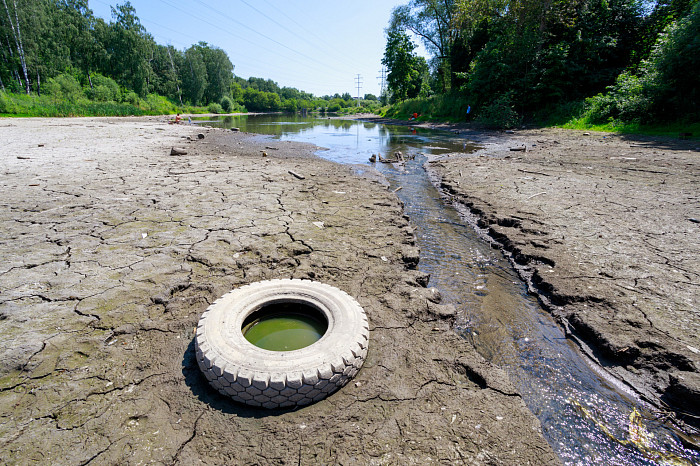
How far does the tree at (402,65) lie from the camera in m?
39.8

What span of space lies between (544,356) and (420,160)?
949 cm

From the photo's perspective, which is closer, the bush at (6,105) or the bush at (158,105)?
the bush at (6,105)

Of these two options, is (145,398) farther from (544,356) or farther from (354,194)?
(354,194)

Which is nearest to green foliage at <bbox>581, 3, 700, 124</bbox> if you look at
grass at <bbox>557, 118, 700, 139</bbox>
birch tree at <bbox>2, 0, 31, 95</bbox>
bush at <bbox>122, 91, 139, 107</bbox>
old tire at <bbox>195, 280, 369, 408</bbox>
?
grass at <bbox>557, 118, 700, 139</bbox>

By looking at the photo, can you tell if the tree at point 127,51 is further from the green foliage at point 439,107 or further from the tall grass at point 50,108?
the green foliage at point 439,107

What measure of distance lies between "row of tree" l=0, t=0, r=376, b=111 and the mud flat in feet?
148

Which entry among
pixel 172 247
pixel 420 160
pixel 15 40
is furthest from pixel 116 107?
pixel 172 247

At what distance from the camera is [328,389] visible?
1.93m

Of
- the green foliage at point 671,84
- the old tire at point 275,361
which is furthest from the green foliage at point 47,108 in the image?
the green foliage at point 671,84

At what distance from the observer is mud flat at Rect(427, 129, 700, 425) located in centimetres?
239

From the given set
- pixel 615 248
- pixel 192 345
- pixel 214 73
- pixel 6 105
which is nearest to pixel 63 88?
pixel 6 105

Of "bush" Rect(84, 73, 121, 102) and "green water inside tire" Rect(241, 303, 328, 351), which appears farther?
"bush" Rect(84, 73, 121, 102)

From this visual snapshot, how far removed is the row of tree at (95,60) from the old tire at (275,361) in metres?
44.8

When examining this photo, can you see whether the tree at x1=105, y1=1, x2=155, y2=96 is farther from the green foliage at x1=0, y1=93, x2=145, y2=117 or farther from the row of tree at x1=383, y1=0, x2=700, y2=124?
the row of tree at x1=383, y1=0, x2=700, y2=124
